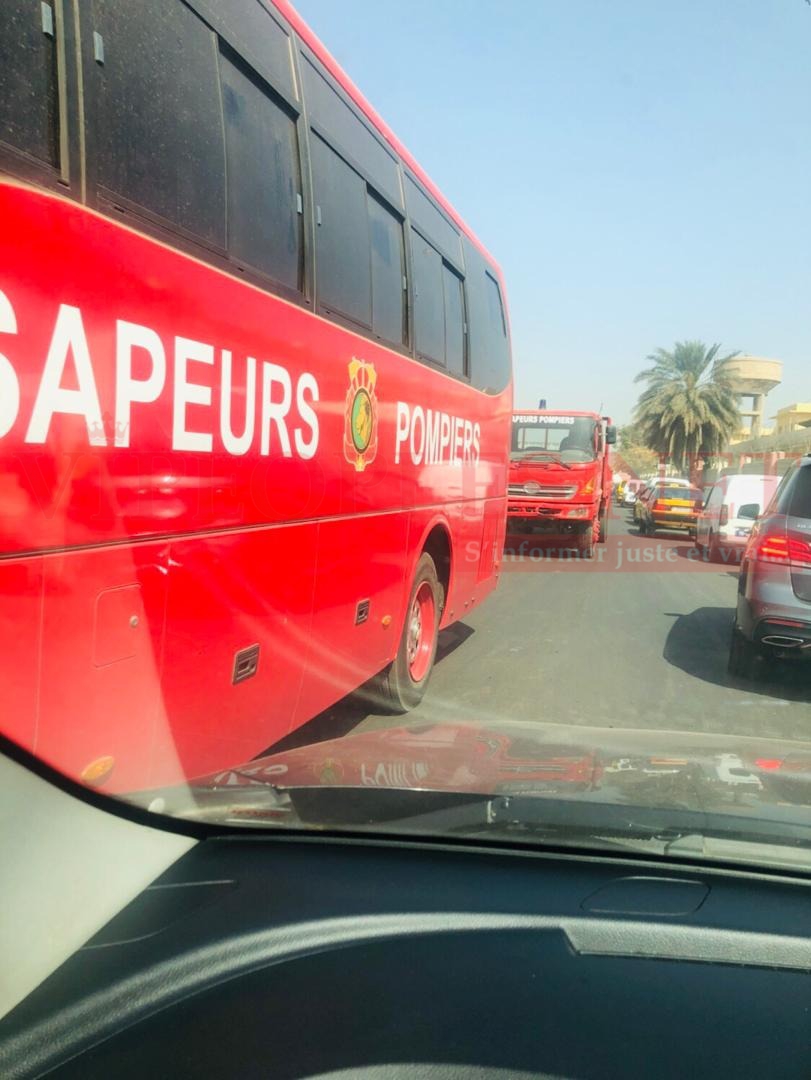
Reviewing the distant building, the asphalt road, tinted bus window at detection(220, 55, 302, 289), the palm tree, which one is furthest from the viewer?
the distant building

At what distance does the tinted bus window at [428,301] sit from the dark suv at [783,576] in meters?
2.85

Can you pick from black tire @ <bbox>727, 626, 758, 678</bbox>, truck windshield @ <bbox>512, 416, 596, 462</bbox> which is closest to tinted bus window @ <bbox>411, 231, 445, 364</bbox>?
black tire @ <bbox>727, 626, 758, 678</bbox>

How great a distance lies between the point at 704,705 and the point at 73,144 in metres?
5.67

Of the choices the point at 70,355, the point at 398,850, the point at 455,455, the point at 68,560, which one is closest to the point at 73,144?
the point at 70,355

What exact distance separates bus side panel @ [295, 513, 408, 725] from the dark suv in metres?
2.73

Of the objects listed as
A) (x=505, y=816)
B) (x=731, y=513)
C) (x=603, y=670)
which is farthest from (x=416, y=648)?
(x=731, y=513)

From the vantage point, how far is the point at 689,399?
46312 mm

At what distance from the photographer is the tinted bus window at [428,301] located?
6660 millimetres

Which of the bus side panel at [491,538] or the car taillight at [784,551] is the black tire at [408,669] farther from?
the car taillight at [784,551]

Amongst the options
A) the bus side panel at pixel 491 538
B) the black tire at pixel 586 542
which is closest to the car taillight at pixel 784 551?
the bus side panel at pixel 491 538

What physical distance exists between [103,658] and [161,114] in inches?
74.6

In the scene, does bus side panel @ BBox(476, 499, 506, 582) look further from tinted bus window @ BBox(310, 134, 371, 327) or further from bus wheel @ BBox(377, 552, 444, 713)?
tinted bus window @ BBox(310, 134, 371, 327)

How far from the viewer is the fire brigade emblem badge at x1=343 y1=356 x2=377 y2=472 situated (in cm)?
512

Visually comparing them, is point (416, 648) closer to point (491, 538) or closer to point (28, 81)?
point (491, 538)
